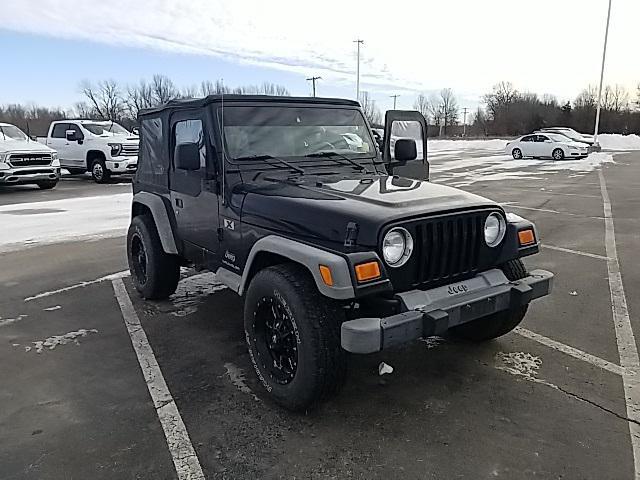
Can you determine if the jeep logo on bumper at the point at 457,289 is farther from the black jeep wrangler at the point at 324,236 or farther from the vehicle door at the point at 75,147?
the vehicle door at the point at 75,147

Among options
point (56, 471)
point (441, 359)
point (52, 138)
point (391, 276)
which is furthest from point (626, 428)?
point (52, 138)

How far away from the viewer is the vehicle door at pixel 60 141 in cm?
1720

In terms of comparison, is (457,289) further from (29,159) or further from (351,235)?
(29,159)

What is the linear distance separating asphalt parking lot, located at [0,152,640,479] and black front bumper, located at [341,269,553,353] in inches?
23.3

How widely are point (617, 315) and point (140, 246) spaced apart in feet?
15.0

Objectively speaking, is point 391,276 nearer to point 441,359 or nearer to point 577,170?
point 441,359

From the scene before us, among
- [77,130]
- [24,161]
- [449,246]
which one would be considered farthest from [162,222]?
[77,130]

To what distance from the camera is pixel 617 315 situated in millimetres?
4762

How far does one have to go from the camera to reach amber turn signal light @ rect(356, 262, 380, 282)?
2814 mm

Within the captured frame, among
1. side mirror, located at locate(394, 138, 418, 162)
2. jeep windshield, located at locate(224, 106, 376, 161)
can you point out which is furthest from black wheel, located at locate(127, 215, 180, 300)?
side mirror, located at locate(394, 138, 418, 162)

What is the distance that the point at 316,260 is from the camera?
2898 millimetres

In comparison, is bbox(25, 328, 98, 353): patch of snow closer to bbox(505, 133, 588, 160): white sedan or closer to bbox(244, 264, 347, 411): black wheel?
bbox(244, 264, 347, 411): black wheel

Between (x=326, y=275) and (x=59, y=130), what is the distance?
1751 centimetres

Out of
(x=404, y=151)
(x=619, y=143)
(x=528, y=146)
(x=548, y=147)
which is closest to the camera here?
(x=404, y=151)
